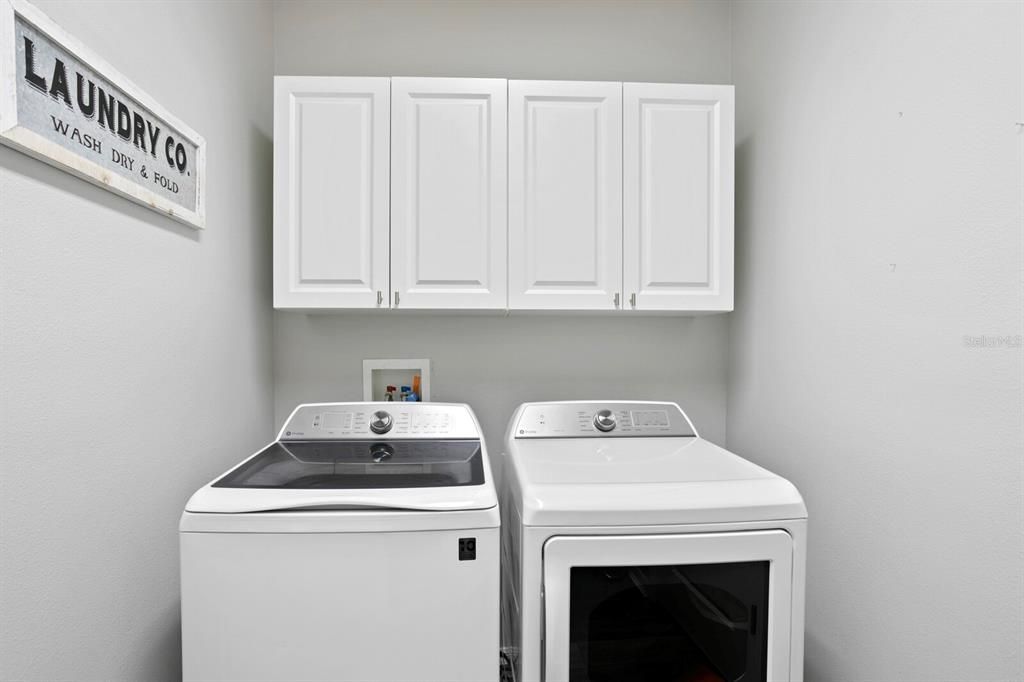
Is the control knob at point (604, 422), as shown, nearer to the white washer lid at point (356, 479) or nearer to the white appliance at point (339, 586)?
the white washer lid at point (356, 479)

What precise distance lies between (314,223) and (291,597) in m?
1.12

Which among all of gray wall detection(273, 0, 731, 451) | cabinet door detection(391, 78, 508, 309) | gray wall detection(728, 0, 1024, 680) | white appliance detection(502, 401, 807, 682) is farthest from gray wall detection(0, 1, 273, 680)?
gray wall detection(728, 0, 1024, 680)

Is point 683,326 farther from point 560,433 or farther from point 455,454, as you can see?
point 455,454

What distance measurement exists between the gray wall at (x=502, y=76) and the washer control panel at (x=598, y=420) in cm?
29

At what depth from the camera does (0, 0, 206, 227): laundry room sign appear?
839 millimetres

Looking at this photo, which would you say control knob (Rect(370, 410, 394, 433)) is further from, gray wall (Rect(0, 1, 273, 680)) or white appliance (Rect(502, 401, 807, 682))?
white appliance (Rect(502, 401, 807, 682))

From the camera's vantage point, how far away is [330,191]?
5.44 ft

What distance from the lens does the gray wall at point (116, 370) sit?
88cm

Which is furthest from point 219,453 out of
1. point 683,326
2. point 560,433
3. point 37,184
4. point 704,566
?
point 683,326

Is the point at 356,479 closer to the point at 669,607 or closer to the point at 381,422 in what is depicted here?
the point at 381,422

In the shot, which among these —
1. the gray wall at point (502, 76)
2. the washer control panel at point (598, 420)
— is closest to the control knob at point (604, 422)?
the washer control panel at point (598, 420)

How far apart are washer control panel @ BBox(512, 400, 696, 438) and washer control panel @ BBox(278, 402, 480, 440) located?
206mm

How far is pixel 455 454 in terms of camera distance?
148 cm

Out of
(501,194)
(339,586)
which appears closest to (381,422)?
(339,586)
